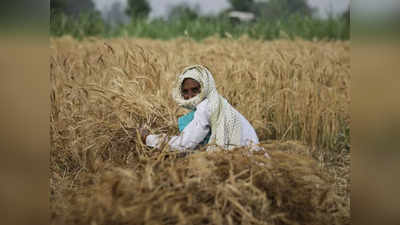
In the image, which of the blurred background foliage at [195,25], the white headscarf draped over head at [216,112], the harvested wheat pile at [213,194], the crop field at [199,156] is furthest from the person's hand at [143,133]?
the blurred background foliage at [195,25]

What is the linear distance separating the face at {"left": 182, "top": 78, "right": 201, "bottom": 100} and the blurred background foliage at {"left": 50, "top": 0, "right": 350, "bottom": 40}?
637 cm

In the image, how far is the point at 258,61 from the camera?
452 cm

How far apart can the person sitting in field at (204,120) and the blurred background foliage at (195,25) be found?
21.0 ft

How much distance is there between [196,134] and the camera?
6.79 ft

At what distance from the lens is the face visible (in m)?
2.19

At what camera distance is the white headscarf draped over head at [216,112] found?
6.92ft

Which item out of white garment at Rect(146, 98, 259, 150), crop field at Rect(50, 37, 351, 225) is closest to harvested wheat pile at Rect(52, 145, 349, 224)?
crop field at Rect(50, 37, 351, 225)

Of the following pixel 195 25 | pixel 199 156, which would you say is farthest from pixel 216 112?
pixel 195 25

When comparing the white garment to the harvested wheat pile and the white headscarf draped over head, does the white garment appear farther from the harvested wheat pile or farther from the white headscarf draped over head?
the harvested wheat pile
